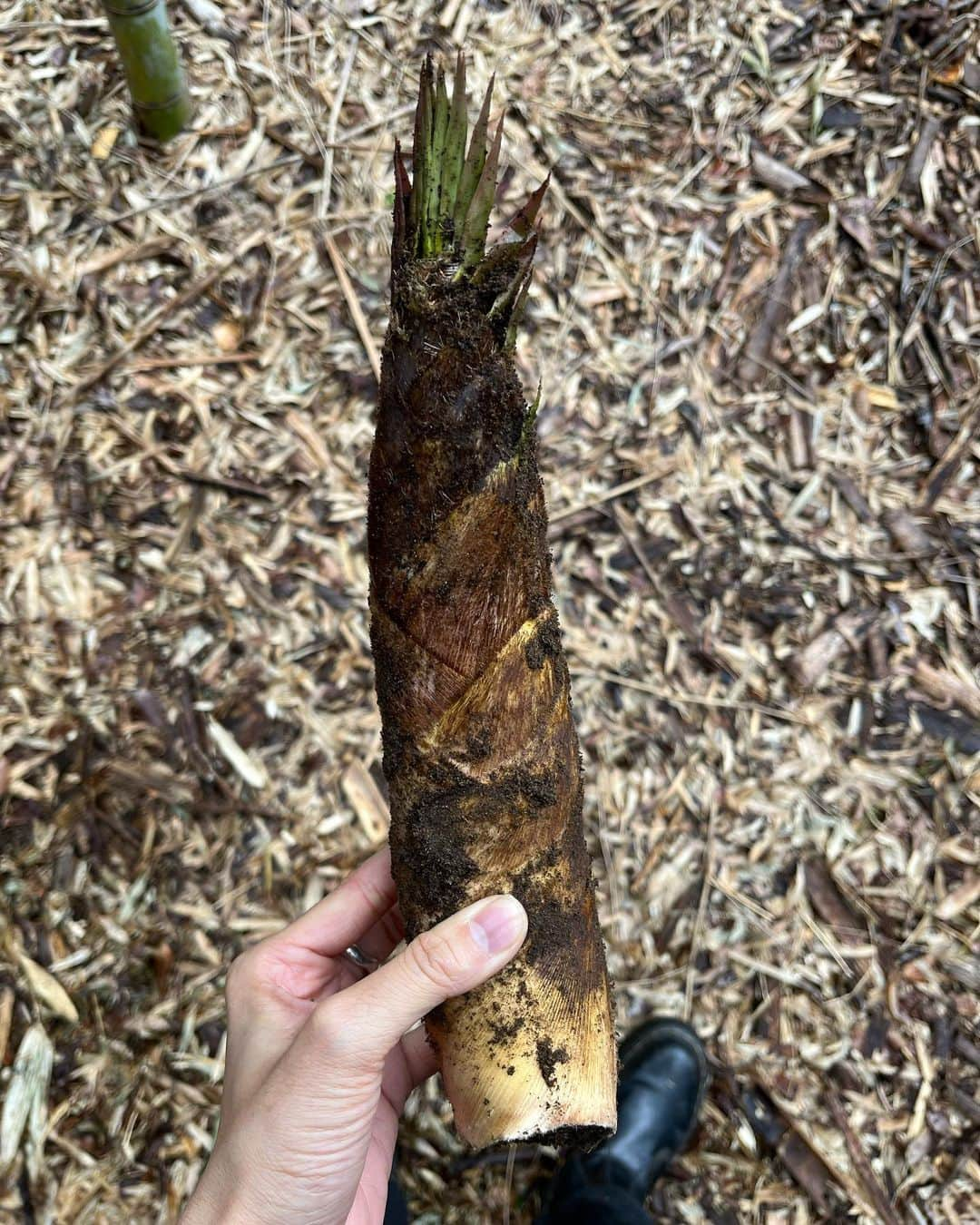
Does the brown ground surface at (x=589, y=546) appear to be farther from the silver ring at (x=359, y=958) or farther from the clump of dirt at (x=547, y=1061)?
the clump of dirt at (x=547, y=1061)

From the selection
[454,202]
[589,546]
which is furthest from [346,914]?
[454,202]

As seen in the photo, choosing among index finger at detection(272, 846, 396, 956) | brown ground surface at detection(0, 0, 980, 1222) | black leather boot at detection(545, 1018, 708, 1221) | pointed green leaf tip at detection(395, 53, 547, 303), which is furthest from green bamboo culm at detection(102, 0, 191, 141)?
black leather boot at detection(545, 1018, 708, 1221)

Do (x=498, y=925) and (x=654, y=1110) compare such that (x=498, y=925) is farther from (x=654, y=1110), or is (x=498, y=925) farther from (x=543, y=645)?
(x=654, y=1110)

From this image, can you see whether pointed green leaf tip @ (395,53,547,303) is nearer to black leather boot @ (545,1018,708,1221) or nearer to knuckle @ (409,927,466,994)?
knuckle @ (409,927,466,994)

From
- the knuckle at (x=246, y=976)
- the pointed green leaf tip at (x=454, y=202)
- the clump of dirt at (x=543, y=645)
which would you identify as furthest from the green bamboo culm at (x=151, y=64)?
the knuckle at (x=246, y=976)

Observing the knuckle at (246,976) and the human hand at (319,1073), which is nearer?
the human hand at (319,1073)

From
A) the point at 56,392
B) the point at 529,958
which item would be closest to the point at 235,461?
the point at 56,392
